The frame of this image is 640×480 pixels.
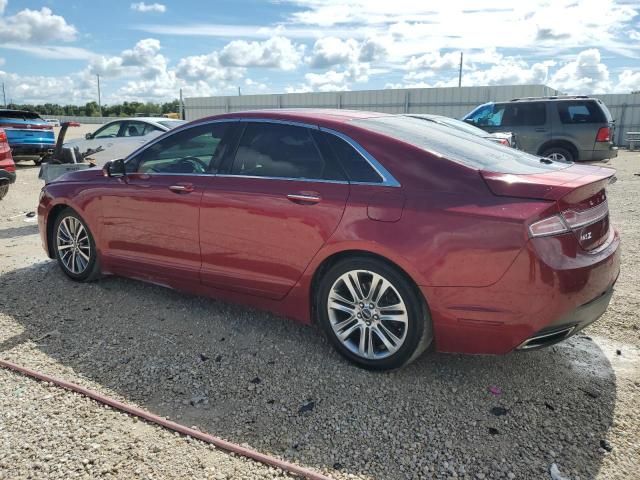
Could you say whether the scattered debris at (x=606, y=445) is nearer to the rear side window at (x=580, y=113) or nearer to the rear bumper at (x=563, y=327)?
the rear bumper at (x=563, y=327)

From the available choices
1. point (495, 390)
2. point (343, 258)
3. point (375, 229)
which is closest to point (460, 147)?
point (375, 229)

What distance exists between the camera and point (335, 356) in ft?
11.8

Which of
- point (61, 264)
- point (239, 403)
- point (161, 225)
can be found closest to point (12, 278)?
point (61, 264)

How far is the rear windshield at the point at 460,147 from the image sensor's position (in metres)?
3.16

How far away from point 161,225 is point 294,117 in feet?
4.60

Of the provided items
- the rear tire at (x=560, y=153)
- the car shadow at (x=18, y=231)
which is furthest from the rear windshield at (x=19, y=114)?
the rear tire at (x=560, y=153)

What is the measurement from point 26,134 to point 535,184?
15351mm

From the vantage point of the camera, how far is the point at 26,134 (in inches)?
583

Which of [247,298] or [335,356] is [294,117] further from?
[335,356]

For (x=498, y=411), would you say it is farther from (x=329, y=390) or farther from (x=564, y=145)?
(x=564, y=145)

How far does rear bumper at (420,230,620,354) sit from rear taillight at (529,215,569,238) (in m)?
0.04

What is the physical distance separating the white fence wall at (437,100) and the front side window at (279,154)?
83.1ft

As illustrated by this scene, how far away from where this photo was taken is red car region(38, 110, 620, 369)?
282 centimetres

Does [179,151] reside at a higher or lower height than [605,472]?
higher
